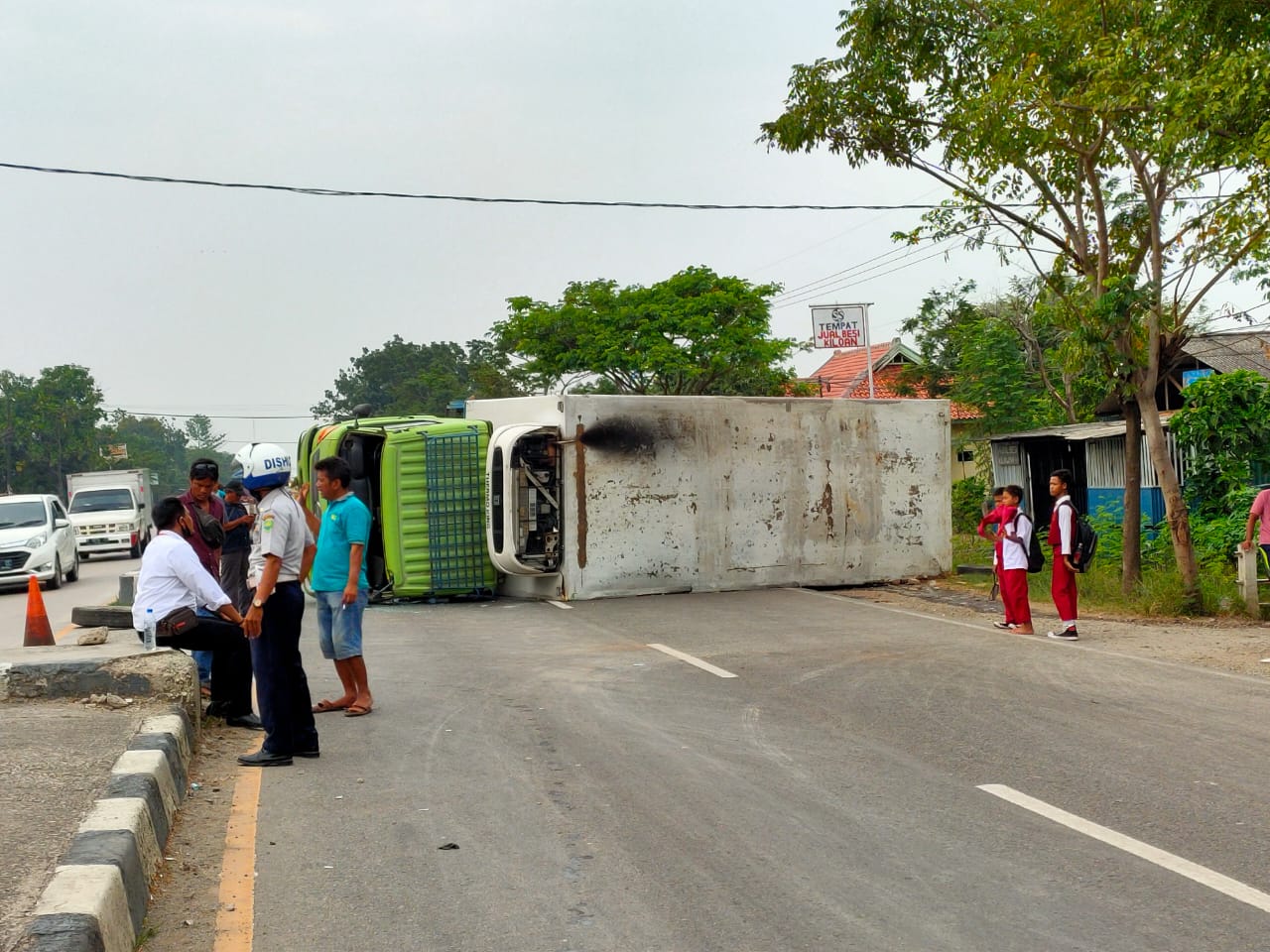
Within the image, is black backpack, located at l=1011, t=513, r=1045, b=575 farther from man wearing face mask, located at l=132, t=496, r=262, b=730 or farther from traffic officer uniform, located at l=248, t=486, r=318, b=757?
traffic officer uniform, located at l=248, t=486, r=318, b=757

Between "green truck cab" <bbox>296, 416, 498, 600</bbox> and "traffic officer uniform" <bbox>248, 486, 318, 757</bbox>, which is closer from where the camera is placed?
"traffic officer uniform" <bbox>248, 486, 318, 757</bbox>

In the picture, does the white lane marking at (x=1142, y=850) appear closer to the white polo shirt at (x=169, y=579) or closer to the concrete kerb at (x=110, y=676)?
the white polo shirt at (x=169, y=579)

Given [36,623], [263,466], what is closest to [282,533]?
[263,466]

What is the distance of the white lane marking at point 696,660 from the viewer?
10.5m

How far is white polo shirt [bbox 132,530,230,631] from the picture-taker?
783 cm

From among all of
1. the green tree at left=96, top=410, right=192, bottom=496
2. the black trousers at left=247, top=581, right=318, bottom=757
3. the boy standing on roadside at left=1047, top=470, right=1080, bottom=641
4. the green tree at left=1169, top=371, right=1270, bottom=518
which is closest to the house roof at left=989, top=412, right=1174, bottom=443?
the green tree at left=1169, top=371, right=1270, bottom=518

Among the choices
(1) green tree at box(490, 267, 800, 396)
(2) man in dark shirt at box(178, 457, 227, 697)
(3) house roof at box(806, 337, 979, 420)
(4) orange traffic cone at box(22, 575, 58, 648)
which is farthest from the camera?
(3) house roof at box(806, 337, 979, 420)

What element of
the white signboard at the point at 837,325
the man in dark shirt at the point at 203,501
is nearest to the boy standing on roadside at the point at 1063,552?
the man in dark shirt at the point at 203,501

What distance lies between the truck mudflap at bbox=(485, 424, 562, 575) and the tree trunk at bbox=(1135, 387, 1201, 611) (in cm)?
717

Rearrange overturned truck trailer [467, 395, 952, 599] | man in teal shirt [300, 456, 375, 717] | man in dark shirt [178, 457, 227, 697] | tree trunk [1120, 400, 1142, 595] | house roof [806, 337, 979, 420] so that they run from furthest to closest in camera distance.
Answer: house roof [806, 337, 979, 420]
overturned truck trailer [467, 395, 952, 599]
tree trunk [1120, 400, 1142, 595]
man in dark shirt [178, 457, 227, 697]
man in teal shirt [300, 456, 375, 717]

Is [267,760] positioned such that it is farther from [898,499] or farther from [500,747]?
[898,499]

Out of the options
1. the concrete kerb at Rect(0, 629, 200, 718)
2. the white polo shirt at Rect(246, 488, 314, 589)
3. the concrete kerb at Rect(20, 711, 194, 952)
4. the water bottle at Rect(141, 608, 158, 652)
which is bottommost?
the concrete kerb at Rect(20, 711, 194, 952)

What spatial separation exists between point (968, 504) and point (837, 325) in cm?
688

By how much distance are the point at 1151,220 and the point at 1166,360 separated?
5.54ft
